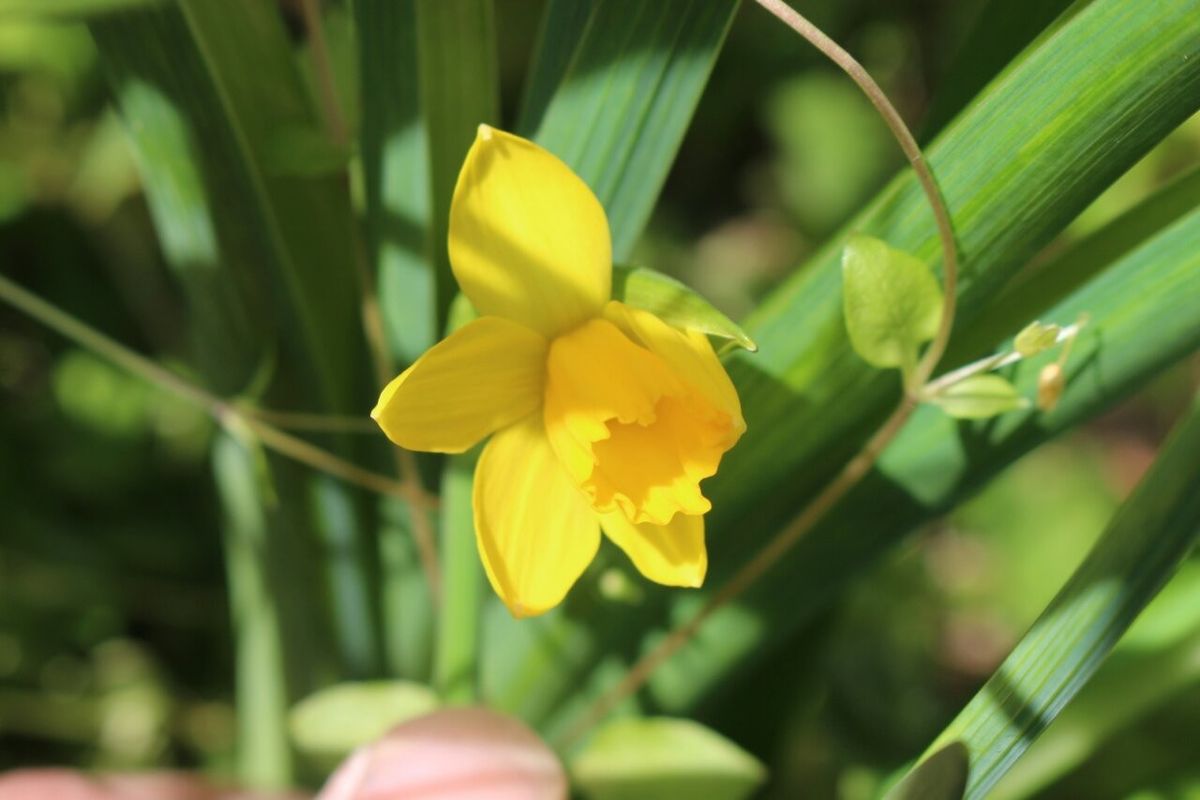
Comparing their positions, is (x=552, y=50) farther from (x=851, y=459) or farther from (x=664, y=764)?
(x=664, y=764)

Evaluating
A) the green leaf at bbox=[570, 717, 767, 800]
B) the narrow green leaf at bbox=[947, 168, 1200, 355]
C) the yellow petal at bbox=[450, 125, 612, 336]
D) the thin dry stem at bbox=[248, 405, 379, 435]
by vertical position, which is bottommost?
the green leaf at bbox=[570, 717, 767, 800]

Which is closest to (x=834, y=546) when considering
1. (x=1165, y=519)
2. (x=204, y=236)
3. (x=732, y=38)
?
(x=1165, y=519)

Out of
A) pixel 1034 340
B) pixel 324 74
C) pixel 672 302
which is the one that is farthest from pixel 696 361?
pixel 324 74

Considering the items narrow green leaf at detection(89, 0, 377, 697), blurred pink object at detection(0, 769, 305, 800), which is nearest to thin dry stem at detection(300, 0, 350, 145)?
narrow green leaf at detection(89, 0, 377, 697)

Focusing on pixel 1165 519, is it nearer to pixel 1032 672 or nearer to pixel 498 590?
pixel 1032 672

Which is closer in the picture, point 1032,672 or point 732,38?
point 1032,672

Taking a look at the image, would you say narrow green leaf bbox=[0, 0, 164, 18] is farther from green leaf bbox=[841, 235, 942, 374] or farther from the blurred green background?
the blurred green background
